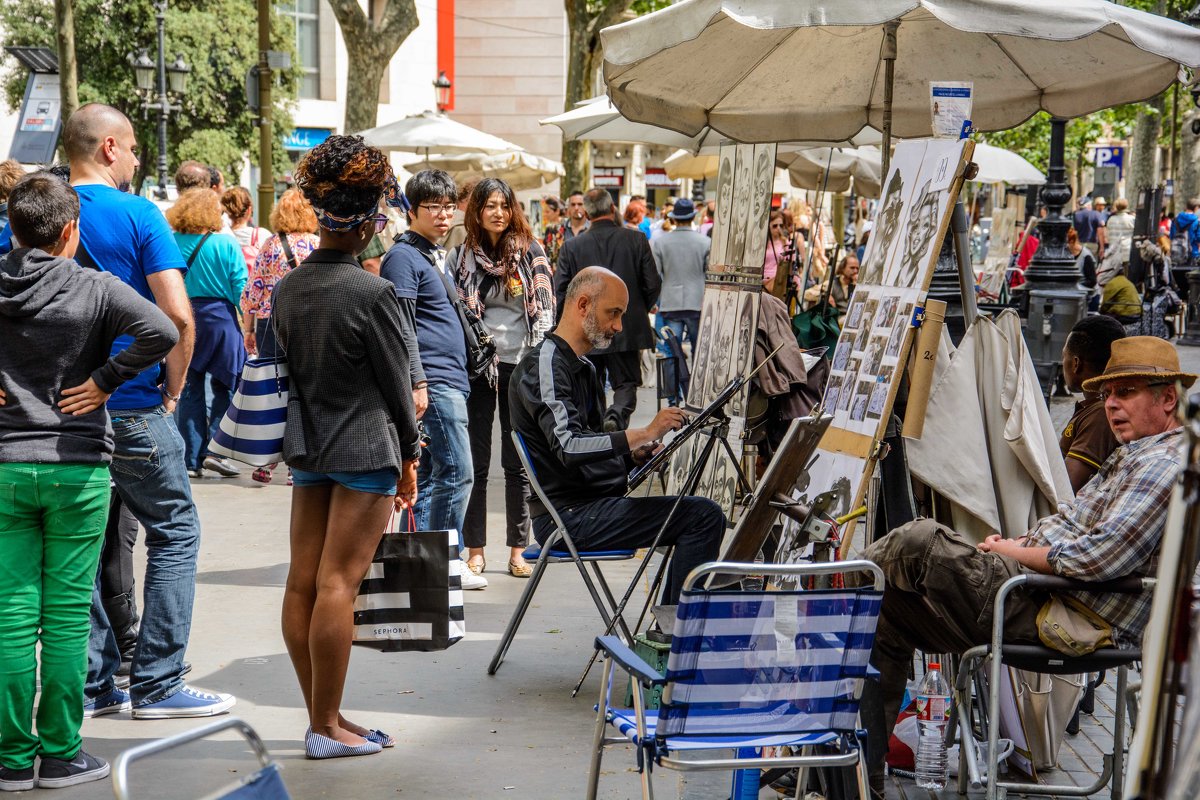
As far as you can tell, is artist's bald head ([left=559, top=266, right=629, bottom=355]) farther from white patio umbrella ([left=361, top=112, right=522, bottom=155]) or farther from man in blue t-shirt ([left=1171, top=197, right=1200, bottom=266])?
man in blue t-shirt ([left=1171, top=197, right=1200, bottom=266])

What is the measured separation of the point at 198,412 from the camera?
9672mm

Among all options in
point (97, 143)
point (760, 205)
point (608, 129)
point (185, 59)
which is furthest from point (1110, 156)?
point (97, 143)

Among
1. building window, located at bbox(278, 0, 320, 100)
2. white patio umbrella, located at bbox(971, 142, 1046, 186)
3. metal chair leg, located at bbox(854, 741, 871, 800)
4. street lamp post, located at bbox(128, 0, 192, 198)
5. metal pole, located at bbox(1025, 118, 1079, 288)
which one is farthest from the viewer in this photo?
building window, located at bbox(278, 0, 320, 100)

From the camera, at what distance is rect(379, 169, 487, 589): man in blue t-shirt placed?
6359mm

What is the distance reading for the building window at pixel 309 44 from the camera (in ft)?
141

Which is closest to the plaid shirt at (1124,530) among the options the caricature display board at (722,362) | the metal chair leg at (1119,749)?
the metal chair leg at (1119,749)

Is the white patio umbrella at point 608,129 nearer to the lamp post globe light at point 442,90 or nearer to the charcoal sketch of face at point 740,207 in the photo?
the charcoal sketch of face at point 740,207

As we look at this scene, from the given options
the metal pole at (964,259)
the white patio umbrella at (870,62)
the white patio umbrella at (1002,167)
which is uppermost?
the white patio umbrella at (870,62)

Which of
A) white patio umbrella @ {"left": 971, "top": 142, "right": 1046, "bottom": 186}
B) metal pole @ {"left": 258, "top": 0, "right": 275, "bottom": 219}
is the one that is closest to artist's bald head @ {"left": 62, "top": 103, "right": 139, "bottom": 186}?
metal pole @ {"left": 258, "top": 0, "right": 275, "bottom": 219}

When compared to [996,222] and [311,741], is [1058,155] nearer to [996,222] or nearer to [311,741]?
[996,222]

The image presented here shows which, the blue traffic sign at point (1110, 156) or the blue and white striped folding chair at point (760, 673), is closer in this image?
the blue and white striped folding chair at point (760, 673)

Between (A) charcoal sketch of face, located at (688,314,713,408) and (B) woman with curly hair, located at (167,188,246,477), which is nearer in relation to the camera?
(A) charcoal sketch of face, located at (688,314,713,408)

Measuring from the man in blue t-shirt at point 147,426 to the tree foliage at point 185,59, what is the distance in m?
29.8

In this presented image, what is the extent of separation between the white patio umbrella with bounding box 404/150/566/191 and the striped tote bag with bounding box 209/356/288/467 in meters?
12.0
